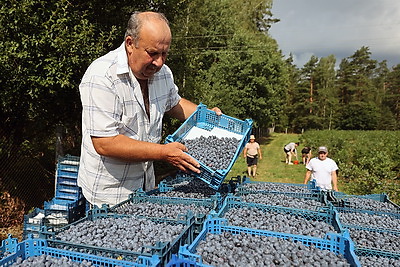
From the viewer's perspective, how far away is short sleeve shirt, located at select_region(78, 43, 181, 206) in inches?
100

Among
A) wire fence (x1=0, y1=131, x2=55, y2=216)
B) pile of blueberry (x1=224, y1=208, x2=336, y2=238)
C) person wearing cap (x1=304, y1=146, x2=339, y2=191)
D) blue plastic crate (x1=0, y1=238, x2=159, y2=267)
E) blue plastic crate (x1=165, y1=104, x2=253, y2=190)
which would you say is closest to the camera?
blue plastic crate (x1=0, y1=238, x2=159, y2=267)

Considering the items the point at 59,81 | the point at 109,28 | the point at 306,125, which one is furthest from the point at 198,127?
the point at 306,125

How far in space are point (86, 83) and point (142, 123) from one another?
617mm

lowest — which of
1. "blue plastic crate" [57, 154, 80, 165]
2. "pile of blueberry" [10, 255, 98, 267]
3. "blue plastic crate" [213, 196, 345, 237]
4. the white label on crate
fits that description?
"pile of blueberry" [10, 255, 98, 267]

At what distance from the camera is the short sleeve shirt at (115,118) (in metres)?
2.54

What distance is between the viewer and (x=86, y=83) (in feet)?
8.43

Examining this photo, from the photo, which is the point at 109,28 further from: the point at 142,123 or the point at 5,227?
the point at 142,123

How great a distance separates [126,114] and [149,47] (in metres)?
0.64

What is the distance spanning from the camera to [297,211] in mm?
2699

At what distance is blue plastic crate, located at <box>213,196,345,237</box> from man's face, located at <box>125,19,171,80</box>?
4.41 ft

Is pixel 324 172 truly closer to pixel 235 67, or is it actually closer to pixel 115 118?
pixel 115 118

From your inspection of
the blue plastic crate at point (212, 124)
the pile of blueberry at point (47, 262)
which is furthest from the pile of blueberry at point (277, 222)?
the pile of blueberry at point (47, 262)

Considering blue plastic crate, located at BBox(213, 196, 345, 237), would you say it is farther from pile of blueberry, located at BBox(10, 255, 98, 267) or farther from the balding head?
the balding head

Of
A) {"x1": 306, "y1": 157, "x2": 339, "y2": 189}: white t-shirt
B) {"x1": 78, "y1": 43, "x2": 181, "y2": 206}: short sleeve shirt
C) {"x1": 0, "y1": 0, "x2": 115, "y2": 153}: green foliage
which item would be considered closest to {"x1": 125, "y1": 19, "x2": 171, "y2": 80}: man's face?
{"x1": 78, "y1": 43, "x2": 181, "y2": 206}: short sleeve shirt
